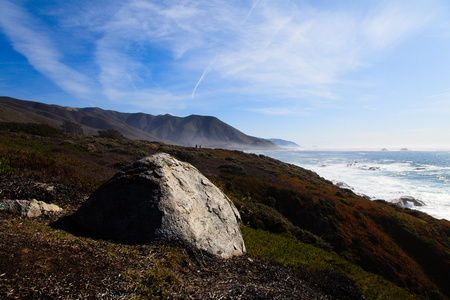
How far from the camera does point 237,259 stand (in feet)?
24.7

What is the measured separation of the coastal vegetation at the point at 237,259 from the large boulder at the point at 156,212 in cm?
53

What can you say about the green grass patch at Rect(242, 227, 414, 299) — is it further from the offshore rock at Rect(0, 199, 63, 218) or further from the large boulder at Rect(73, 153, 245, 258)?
the offshore rock at Rect(0, 199, 63, 218)

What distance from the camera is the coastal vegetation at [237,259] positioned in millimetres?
4285

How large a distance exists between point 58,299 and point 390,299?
39.3 feet

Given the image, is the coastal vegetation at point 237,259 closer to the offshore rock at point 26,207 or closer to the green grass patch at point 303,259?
the green grass patch at point 303,259

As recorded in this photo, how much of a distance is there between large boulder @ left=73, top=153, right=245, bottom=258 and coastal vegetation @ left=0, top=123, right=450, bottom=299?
0.53 meters

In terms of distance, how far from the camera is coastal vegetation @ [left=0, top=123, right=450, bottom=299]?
14.1 feet

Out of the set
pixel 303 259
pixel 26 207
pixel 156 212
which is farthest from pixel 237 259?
pixel 26 207

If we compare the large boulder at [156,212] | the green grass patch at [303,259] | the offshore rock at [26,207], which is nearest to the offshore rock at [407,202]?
the green grass patch at [303,259]

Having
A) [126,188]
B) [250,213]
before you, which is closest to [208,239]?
[126,188]

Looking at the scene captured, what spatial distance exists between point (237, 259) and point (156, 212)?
337 cm

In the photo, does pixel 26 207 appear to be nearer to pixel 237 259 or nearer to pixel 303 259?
pixel 237 259

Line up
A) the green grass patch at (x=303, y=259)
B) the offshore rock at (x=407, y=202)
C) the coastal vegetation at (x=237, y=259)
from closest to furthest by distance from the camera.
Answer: the coastal vegetation at (x=237, y=259), the green grass patch at (x=303, y=259), the offshore rock at (x=407, y=202)

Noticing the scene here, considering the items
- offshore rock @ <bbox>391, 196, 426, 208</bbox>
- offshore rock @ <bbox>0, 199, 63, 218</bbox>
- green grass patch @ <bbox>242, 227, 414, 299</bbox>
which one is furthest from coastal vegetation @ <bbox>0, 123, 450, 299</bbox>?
offshore rock @ <bbox>391, 196, 426, 208</bbox>
